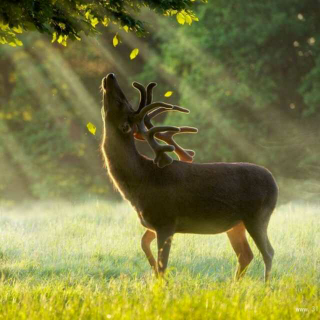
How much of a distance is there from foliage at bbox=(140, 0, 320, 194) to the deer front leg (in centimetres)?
1309

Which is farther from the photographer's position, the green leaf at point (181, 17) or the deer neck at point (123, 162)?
the green leaf at point (181, 17)

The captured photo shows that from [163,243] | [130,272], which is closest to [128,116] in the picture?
[163,243]

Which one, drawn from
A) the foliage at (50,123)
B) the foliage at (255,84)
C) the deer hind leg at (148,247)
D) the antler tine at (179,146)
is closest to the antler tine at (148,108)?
the antler tine at (179,146)

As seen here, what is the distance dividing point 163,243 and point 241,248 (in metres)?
1.23

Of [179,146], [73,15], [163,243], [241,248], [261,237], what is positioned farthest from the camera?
[179,146]

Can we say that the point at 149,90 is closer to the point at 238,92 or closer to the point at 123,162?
the point at 123,162

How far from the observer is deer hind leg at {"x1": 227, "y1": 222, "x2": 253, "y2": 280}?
815 cm

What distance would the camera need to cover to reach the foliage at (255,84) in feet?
67.1

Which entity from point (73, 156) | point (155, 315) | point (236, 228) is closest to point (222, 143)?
point (73, 156)

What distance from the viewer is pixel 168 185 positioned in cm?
763

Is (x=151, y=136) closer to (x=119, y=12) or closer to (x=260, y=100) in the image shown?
(x=119, y=12)

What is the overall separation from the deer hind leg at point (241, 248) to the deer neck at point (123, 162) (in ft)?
4.70

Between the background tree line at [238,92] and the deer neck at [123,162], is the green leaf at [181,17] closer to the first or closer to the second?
the deer neck at [123,162]

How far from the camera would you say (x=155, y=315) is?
567cm
